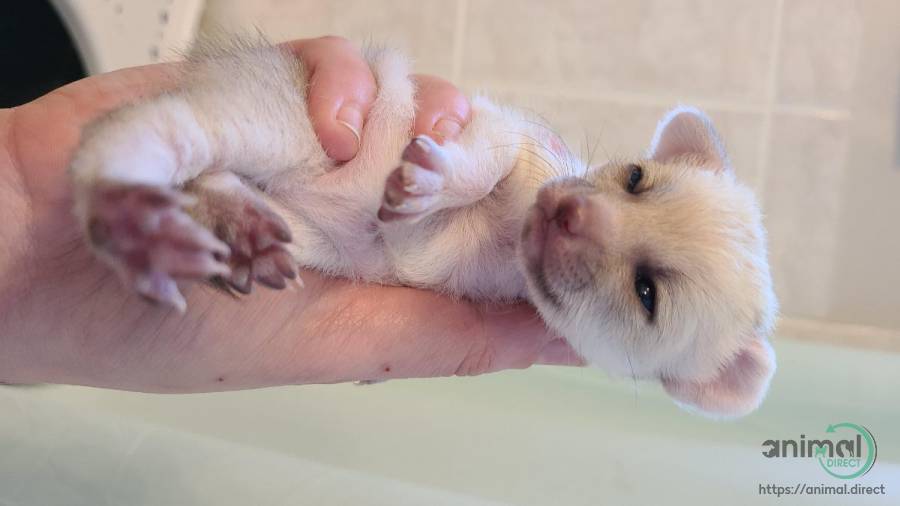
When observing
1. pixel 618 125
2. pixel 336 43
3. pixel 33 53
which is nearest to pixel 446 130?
pixel 336 43

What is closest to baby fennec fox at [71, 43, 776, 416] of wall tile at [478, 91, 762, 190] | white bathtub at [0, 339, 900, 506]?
white bathtub at [0, 339, 900, 506]

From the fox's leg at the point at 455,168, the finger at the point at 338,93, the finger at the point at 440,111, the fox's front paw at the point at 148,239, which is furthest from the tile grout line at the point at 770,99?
the fox's front paw at the point at 148,239

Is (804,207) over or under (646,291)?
under

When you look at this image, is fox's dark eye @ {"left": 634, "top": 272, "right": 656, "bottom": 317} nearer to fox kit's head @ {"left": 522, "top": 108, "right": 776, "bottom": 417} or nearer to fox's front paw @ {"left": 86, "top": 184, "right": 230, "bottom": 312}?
fox kit's head @ {"left": 522, "top": 108, "right": 776, "bottom": 417}

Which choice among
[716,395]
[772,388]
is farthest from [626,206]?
[772,388]

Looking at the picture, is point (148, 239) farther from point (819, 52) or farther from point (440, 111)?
point (819, 52)
